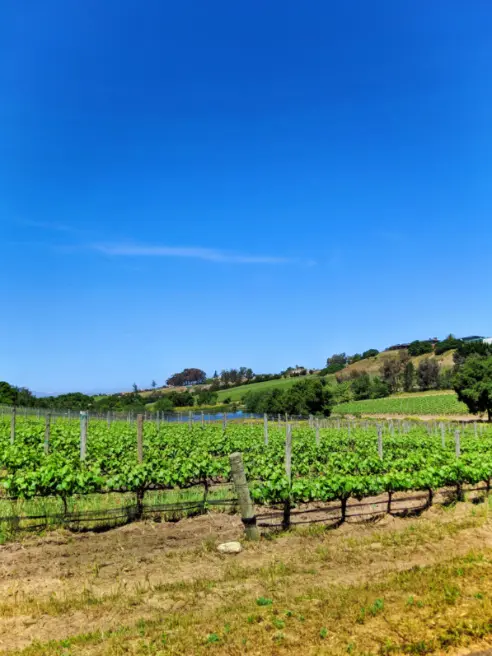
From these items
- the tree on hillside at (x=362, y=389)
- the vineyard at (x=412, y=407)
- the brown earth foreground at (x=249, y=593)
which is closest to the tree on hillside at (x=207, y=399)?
the vineyard at (x=412, y=407)

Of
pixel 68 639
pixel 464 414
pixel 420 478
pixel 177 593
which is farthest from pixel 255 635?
pixel 464 414

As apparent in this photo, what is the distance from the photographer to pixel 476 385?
5250cm

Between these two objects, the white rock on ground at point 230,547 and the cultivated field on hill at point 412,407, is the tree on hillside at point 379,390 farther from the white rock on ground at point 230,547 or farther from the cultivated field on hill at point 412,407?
the white rock on ground at point 230,547

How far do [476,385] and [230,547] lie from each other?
51.4m

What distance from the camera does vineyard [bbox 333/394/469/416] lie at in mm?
75625

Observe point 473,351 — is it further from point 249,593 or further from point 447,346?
point 249,593

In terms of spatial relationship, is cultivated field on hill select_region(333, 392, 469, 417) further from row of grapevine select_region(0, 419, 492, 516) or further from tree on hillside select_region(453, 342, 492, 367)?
row of grapevine select_region(0, 419, 492, 516)

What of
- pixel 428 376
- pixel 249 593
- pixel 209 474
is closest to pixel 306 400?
pixel 209 474

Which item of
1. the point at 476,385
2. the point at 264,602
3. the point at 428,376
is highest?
the point at 428,376

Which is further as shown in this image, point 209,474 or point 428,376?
point 428,376

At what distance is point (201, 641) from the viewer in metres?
4.95

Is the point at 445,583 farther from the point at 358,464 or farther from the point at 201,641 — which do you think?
the point at 358,464

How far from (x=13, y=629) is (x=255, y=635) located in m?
2.77

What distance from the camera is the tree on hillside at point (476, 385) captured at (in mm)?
51812
